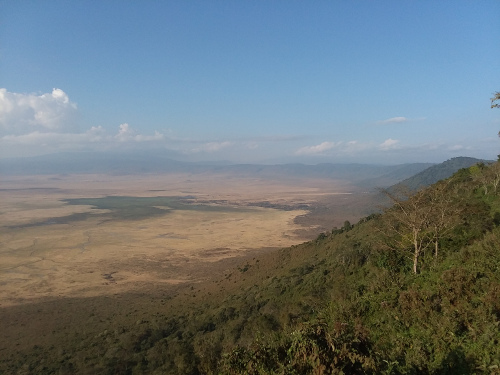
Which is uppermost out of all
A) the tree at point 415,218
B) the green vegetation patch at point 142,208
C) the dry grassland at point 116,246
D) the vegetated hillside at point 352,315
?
the tree at point 415,218

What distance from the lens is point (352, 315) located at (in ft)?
31.2

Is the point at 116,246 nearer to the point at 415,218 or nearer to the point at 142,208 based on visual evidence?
the point at 142,208

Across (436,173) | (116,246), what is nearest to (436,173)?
(436,173)

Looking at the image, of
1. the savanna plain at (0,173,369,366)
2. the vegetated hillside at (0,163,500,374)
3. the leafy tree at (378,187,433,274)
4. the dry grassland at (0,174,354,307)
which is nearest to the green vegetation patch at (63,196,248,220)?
the savanna plain at (0,173,369,366)

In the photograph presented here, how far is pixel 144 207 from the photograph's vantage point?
78.3 meters

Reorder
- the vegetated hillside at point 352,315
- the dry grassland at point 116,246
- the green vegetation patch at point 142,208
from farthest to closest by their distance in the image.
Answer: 1. the green vegetation patch at point 142,208
2. the dry grassland at point 116,246
3. the vegetated hillside at point 352,315

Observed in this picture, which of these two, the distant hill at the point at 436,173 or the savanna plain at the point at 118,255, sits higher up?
the distant hill at the point at 436,173

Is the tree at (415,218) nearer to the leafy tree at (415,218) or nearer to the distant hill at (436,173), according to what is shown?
the leafy tree at (415,218)

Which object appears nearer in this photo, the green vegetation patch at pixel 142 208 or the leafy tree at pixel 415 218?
the leafy tree at pixel 415 218

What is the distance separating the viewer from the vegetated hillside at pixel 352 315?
546 cm

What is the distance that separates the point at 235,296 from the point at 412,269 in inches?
441

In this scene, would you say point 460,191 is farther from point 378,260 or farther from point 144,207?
point 144,207

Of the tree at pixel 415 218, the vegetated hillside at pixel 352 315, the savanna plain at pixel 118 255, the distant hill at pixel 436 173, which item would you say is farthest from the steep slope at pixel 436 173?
the tree at pixel 415 218

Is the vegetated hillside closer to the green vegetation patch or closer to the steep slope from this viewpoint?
the green vegetation patch
